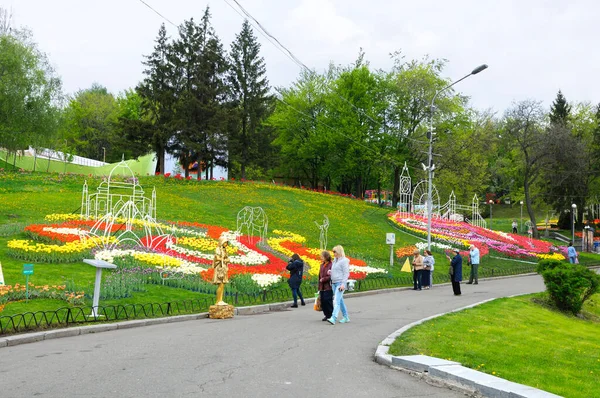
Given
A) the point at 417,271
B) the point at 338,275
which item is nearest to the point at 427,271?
the point at 417,271

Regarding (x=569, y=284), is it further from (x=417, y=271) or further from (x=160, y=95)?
(x=160, y=95)

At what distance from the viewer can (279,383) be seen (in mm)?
7012

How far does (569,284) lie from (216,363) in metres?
14.1

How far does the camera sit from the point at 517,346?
9922 millimetres

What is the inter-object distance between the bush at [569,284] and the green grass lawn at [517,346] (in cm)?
255

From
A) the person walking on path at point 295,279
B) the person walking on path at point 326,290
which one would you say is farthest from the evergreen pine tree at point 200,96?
the person walking on path at point 326,290

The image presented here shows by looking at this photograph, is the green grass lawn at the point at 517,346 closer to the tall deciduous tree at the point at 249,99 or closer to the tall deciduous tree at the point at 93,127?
the tall deciduous tree at the point at 249,99

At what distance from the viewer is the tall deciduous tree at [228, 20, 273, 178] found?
187ft

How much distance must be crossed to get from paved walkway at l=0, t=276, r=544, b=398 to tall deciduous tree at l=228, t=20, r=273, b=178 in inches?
1755

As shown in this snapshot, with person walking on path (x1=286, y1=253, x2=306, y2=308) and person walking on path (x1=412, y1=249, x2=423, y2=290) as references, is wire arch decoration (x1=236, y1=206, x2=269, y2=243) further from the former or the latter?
person walking on path (x1=286, y1=253, x2=306, y2=308)

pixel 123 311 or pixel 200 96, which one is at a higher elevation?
pixel 200 96

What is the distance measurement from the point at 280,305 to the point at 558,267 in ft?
30.9

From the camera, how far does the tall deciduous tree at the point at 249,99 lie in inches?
2244

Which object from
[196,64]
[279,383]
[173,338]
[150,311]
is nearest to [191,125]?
[196,64]
